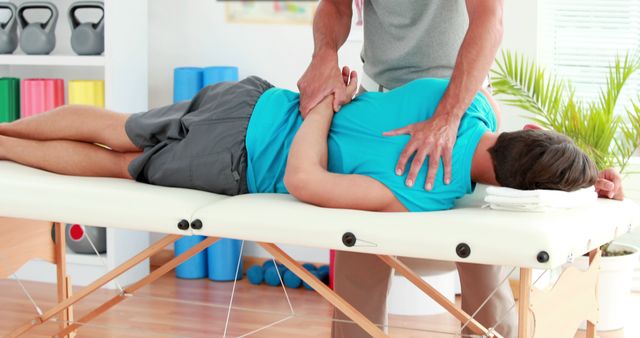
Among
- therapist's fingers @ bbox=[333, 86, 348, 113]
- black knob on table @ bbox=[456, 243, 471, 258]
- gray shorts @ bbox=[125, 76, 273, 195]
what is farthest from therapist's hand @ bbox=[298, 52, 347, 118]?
black knob on table @ bbox=[456, 243, 471, 258]

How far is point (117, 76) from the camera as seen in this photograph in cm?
362

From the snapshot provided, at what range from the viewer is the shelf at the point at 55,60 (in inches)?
143

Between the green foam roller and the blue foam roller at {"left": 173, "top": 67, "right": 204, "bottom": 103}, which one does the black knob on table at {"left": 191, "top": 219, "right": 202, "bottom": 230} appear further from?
the green foam roller

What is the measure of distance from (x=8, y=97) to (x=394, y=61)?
212cm

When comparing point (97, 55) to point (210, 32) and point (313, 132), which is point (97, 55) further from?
point (313, 132)

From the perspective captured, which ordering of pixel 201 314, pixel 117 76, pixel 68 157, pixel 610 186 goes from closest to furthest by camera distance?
pixel 610 186, pixel 68 157, pixel 201 314, pixel 117 76

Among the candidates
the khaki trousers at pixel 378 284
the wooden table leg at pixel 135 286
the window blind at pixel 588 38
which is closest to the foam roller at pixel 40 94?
the wooden table leg at pixel 135 286

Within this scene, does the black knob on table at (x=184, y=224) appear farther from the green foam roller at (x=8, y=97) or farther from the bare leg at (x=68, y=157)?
the green foam roller at (x=8, y=97)

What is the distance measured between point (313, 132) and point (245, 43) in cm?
204

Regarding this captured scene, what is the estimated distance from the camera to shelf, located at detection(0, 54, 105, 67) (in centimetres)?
363

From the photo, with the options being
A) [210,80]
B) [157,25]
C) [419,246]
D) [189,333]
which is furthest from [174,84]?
[419,246]

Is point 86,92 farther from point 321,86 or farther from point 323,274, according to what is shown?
point 321,86

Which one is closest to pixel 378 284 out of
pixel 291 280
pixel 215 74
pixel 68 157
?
pixel 68 157

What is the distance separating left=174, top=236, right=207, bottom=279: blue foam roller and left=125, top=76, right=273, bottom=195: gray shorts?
1.68 meters
